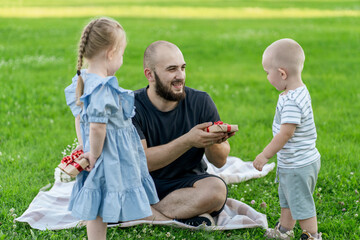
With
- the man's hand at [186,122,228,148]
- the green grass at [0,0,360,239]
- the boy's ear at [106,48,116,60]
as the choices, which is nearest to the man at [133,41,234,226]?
the man's hand at [186,122,228,148]

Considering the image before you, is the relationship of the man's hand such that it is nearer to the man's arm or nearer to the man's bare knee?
the man's arm

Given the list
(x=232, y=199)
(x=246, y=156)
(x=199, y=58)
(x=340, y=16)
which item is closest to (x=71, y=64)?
(x=199, y=58)

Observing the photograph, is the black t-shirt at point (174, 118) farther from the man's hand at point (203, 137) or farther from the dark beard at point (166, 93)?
the man's hand at point (203, 137)

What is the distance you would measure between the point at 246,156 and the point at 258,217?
211 cm

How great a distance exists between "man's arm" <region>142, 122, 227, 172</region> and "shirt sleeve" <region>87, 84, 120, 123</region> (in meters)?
1.01

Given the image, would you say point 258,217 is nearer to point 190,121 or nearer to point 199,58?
point 190,121

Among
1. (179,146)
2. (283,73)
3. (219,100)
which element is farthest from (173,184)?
(219,100)

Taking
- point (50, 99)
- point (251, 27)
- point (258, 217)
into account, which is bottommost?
point (258, 217)

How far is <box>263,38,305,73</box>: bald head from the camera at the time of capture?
13.5 feet

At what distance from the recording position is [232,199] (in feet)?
17.9

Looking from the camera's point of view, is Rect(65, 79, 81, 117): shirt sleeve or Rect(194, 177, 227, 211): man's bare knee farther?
Rect(194, 177, 227, 211): man's bare knee

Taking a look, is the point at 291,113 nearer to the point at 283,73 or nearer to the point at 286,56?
the point at 283,73

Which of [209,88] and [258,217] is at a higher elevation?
[209,88]

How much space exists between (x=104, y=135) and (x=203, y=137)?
3.43ft
